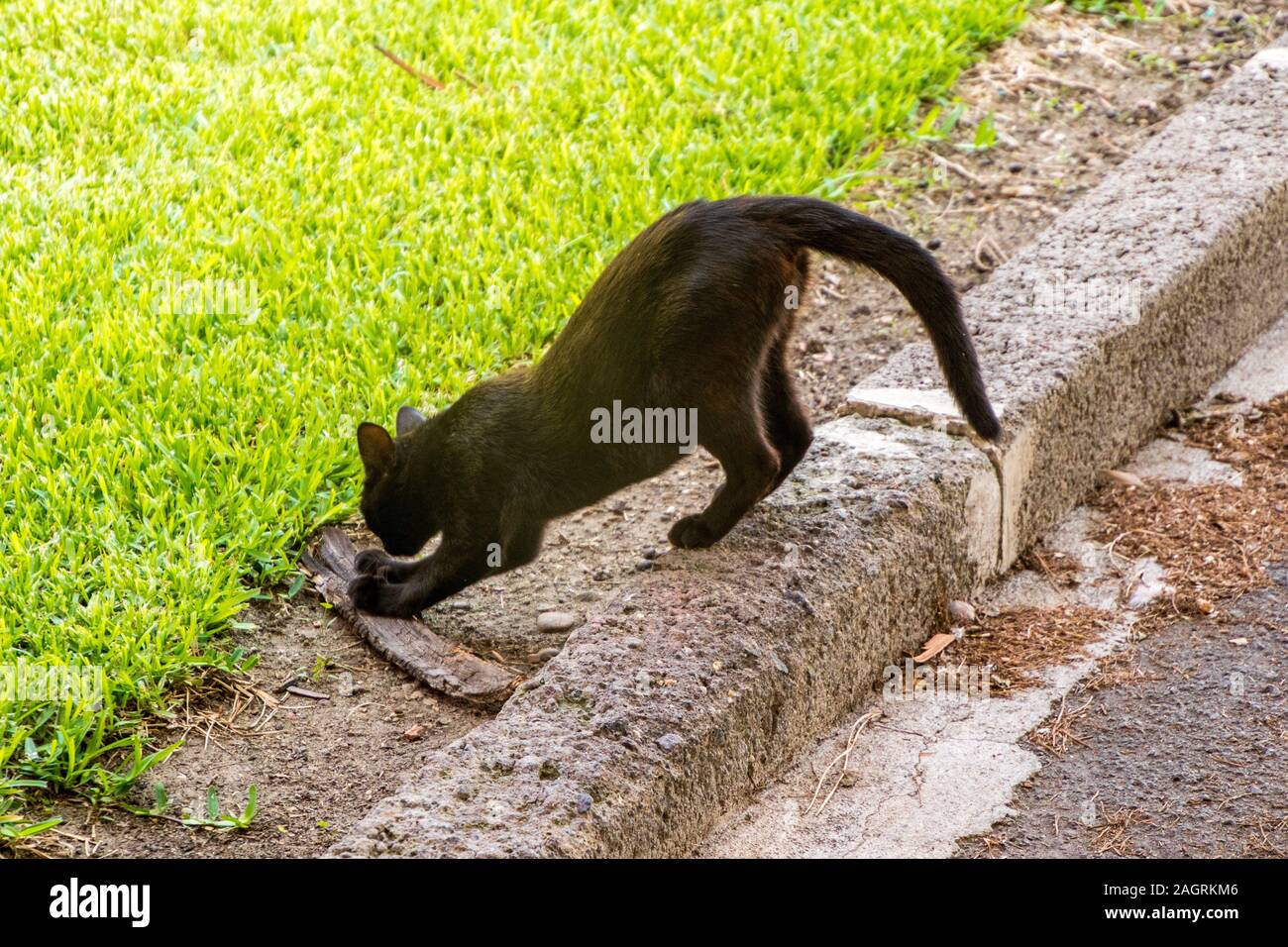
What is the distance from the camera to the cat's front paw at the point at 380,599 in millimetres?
4188

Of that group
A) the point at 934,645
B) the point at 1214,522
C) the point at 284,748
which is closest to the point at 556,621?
the point at 284,748

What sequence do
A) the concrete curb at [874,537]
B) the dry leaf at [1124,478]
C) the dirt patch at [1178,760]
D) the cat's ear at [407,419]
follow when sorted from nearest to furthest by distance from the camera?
the concrete curb at [874,537] → the dirt patch at [1178,760] → the cat's ear at [407,419] → the dry leaf at [1124,478]

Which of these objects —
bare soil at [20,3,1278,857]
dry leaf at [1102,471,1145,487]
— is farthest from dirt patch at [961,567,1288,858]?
bare soil at [20,3,1278,857]

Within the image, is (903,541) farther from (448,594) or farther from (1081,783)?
(448,594)

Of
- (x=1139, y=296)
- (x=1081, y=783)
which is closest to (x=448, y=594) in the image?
(x=1081, y=783)

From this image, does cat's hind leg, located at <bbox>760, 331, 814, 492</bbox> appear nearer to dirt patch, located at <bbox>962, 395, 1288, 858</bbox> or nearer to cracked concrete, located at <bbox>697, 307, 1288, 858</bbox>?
cracked concrete, located at <bbox>697, 307, 1288, 858</bbox>

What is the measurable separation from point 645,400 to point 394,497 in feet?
2.84

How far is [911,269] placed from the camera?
382cm

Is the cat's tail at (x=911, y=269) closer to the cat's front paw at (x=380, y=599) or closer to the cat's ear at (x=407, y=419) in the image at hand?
the cat's ear at (x=407, y=419)

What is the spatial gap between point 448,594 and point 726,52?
341cm

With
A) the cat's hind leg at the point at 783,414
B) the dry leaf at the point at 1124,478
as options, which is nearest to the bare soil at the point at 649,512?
the cat's hind leg at the point at 783,414

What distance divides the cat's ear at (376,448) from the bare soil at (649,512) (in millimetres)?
437

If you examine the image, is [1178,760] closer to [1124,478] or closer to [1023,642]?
[1023,642]

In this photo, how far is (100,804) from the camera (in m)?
3.45
